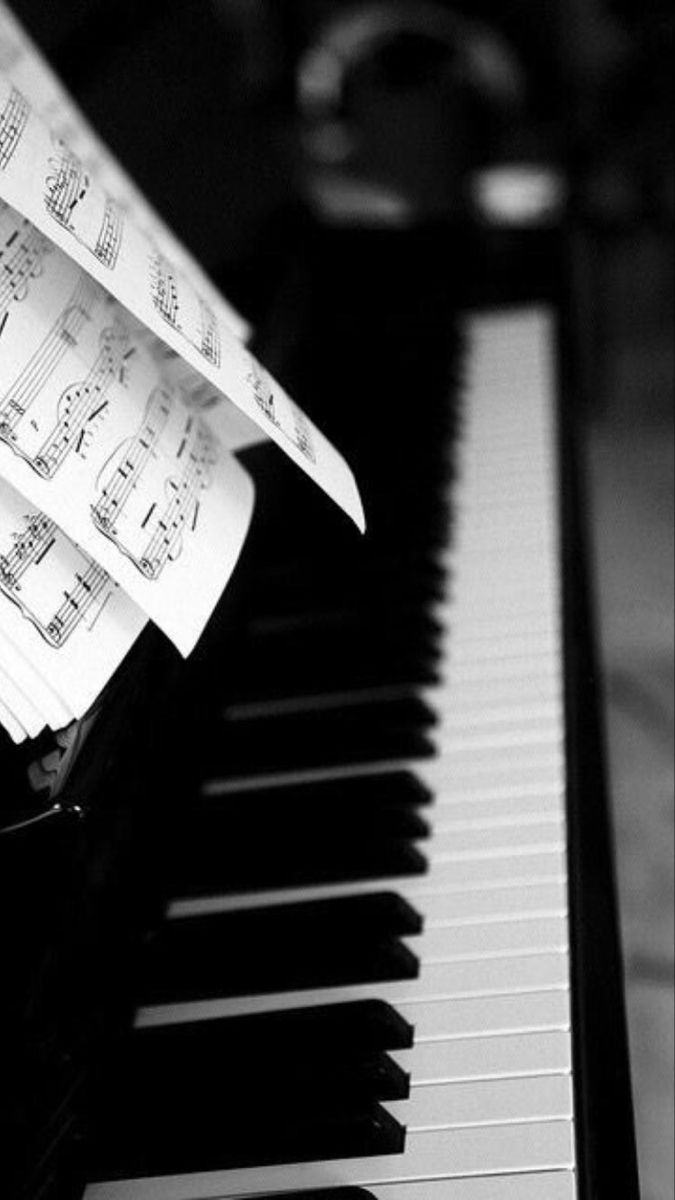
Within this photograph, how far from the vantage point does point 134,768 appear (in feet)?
3.37

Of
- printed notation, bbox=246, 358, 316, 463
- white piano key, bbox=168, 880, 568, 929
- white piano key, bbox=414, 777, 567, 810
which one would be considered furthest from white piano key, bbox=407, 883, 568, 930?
printed notation, bbox=246, 358, 316, 463

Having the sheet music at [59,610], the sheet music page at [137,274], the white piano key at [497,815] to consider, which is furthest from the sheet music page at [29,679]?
the white piano key at [497,815]

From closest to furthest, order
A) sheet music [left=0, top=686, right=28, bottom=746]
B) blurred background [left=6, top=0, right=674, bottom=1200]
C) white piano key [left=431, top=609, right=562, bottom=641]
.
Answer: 1. sheet music [left=0, top=686, right=28, bottom=746]
2. white piano key [left=431, top=609, right=562, bottom=641]
3. blurred background [left=6, top=0, right=674, bottom=1200]

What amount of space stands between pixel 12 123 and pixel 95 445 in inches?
8.1

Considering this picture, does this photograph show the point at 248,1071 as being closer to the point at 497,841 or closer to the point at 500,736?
the point at 497,841

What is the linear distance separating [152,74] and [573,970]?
1.21 metres

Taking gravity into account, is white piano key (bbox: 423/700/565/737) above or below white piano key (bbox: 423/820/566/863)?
below

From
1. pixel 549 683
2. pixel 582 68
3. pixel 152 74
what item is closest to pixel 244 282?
pixel 152 74

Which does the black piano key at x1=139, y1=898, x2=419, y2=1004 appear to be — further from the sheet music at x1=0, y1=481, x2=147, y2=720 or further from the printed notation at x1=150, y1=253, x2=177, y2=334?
the printed notation at x1=150, y1=253, x2=177, y2=334

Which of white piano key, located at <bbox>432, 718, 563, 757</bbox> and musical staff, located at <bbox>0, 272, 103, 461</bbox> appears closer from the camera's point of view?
musical staff, located at <bbox>0, 272, 103, 461</bbox>

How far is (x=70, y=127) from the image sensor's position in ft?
4.43

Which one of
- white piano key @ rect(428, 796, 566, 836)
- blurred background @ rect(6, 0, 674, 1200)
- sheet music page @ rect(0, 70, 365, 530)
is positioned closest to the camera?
sheet music page @ rect(0, 70, 365, 530)

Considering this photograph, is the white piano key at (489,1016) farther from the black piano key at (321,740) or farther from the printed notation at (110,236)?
the printed notation at (110,236)

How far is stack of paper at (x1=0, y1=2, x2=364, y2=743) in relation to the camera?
2.84 ft
